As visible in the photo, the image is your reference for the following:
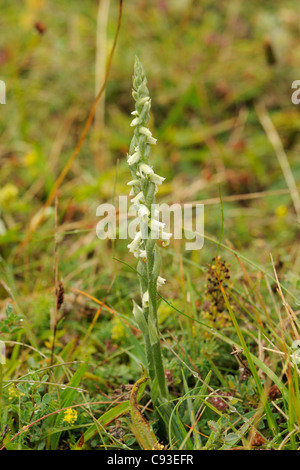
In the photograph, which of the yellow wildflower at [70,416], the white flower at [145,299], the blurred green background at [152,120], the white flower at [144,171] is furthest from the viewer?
the blurred green background at [152,120]

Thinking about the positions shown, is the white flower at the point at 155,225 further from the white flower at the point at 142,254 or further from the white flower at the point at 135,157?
the white flower at the point at 135,157

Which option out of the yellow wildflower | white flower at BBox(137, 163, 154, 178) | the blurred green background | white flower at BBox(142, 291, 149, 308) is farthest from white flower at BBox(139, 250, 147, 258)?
the blurred green background

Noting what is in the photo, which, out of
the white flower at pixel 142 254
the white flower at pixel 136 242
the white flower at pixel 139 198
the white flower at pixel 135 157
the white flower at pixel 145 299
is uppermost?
the white flower at pixel 135 157

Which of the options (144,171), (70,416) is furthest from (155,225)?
(70,416)

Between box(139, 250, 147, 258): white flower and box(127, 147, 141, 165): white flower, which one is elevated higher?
box(127, 147, 141, 165): white flower

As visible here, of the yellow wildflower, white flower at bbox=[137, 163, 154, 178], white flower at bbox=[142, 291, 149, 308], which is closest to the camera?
white flower at bbox=[137, 163, 154, 178]

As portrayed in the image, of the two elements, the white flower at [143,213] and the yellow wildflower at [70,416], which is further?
the yellow wildflower at [70,416]

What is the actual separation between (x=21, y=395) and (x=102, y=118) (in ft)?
9.33

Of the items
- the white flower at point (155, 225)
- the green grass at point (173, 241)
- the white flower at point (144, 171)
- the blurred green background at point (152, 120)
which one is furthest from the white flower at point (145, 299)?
the blurred green background at point (152, 120)

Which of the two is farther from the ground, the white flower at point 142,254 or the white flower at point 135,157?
the white flower at point 135,157

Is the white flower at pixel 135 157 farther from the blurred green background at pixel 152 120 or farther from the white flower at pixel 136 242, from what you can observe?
the blurred green background at pixel 152 120

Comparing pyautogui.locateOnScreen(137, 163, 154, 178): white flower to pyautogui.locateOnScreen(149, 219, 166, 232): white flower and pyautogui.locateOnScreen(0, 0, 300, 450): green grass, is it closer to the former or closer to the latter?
pyautogui.locateOnScreen(149, 219, 166, 232): white flower

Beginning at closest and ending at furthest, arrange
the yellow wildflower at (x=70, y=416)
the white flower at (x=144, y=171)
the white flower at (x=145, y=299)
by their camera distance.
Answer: the white flower at (x=144, y=171), the white flower at (x=145, y=299), the yellow wildflower at (x=70, y=416)

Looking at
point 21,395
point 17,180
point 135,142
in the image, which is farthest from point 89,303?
point 17,180
